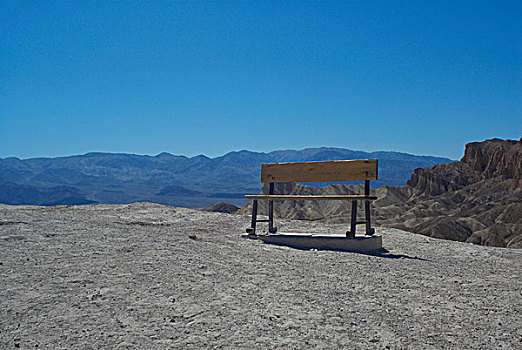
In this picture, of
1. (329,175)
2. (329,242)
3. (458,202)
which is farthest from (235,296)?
(458,202)

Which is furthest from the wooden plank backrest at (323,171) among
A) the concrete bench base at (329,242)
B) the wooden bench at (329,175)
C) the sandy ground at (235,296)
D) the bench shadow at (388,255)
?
the sandy ground at (235,296)

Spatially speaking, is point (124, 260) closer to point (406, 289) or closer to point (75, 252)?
point (75, 252)

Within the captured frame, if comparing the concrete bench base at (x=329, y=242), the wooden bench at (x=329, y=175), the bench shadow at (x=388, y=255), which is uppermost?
the wooden bench at (x=329, y=175)

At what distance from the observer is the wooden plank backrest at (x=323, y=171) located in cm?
887

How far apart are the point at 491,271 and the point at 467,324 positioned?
123 inches

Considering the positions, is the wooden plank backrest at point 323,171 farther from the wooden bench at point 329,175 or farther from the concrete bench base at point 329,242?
the concrete bench base at point 329,242

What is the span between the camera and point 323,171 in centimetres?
948

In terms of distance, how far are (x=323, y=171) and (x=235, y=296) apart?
5.18 metres

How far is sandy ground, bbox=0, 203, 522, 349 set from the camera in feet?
12.3

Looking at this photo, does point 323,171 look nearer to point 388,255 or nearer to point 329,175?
point 329,175

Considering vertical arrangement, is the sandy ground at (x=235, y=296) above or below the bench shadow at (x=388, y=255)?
below

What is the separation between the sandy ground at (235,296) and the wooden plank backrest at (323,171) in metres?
1.81

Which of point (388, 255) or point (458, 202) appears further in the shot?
point (458, 202)

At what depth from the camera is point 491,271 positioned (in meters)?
6.98
